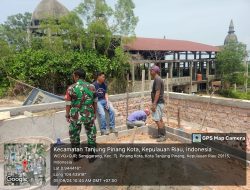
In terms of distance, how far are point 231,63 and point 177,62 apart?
612cm

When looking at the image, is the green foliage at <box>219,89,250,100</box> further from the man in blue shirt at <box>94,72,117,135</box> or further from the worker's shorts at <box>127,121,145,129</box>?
the man in blue shirt at <box>94,72,117,135</box>

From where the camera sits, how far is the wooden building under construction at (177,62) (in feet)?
61.2

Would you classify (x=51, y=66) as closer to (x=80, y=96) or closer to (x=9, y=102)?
(x=9, y=102)

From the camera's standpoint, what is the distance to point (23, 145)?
166 inches

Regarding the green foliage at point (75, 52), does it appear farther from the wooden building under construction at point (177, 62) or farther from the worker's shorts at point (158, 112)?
the worker's shorts at point (158, 112)

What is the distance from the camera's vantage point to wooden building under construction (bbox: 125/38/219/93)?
18.7 m

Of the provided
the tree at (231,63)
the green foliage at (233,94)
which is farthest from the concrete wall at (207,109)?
the tree at (231,63)

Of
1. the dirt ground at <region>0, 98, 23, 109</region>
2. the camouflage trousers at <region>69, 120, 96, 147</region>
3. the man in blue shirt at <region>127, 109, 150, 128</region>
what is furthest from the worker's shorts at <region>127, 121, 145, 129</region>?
the dirt ground at <region>0, 98, 23, 109</region>

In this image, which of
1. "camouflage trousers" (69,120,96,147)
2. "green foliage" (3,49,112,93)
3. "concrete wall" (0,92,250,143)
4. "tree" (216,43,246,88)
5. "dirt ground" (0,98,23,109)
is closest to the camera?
"camouflage trousers" (69,120,96,147)

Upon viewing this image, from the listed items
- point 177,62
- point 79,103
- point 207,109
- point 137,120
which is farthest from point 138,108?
point 177,62

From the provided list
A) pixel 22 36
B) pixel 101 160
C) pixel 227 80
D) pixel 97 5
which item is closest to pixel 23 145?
pixel 101 160

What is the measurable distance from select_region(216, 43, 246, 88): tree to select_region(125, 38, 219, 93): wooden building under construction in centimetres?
88

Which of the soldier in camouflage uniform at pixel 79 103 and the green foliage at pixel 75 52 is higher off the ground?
the green foliage at pixel 75 52

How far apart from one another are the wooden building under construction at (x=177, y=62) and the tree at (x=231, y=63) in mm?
876
